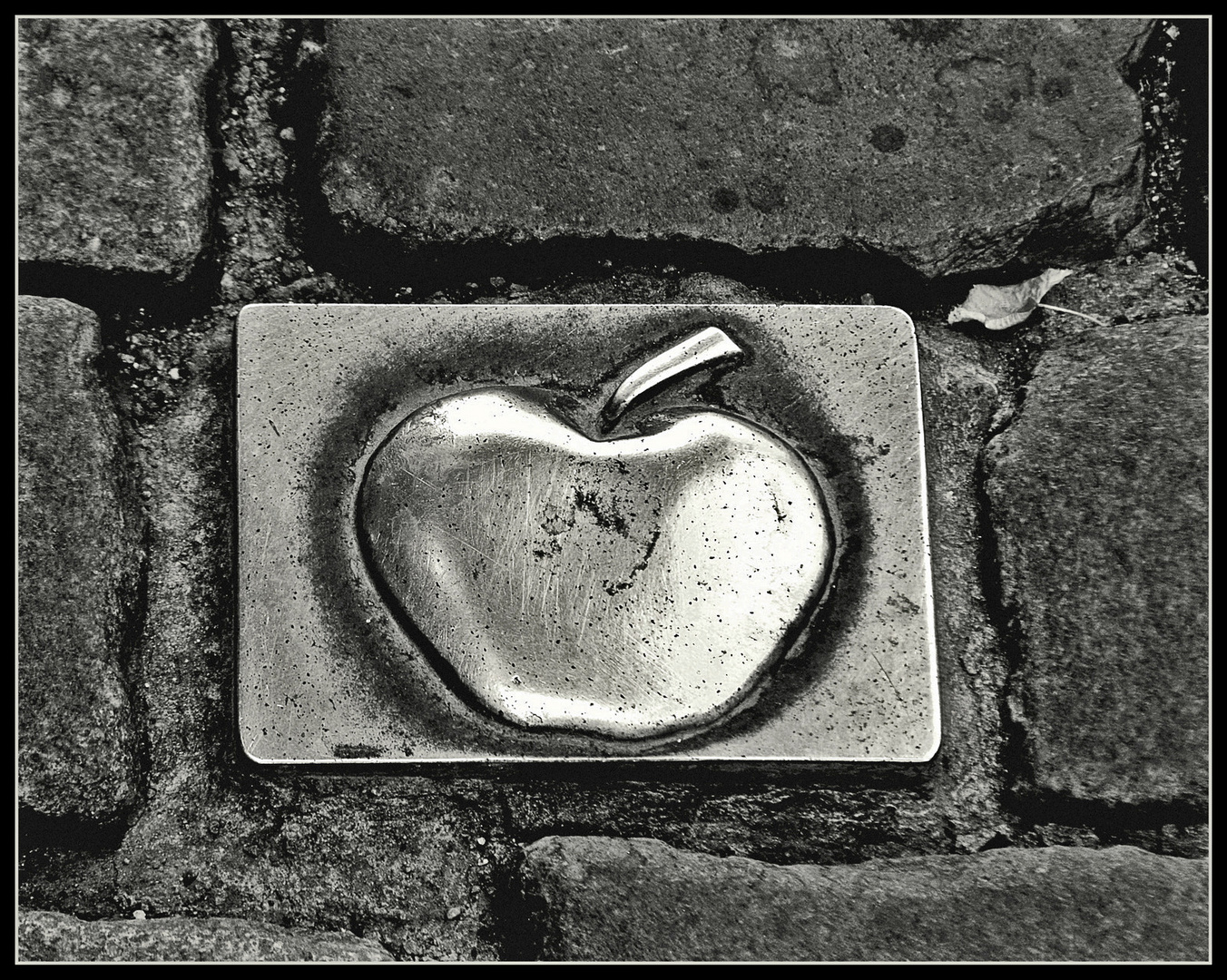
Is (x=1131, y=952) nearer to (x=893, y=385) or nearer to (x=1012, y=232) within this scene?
(x=893, y=385)

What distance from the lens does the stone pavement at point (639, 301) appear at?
2.37 ft

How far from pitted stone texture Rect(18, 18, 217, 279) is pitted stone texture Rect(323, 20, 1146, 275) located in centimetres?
14

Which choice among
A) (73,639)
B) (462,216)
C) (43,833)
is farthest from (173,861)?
(462,216)

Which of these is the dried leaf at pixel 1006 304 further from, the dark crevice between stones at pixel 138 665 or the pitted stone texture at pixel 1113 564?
the dark crevice between stones at pixel 138 665

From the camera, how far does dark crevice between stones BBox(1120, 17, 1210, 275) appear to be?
77 centimetres

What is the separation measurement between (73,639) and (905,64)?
967mm

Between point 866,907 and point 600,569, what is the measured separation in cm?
40

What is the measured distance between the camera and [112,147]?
0.76 metres

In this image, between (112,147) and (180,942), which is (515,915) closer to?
(180,942)

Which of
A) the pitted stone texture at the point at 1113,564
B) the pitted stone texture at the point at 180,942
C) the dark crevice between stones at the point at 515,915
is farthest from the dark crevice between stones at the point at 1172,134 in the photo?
the pitted stone texture at the point at 180,942

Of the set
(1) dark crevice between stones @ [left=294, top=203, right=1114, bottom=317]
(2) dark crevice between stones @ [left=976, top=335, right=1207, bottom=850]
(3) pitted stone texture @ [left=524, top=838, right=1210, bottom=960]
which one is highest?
(1) dark crevice between stones @ [left=294, top=203, right=1114, bottom=317]

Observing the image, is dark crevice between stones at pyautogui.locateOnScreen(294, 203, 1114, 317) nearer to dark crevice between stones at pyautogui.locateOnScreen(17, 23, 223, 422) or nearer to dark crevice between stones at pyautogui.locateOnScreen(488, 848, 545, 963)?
dark crevice between stones at pyautogui.locateOnScreen(17, 23, 223, 422)

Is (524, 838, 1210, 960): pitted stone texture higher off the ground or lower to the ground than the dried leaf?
lower

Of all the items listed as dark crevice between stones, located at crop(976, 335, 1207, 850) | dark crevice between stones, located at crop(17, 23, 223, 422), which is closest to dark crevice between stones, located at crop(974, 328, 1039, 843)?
dark crevice between stones, located at crop(976, 335, 1207, 850)
